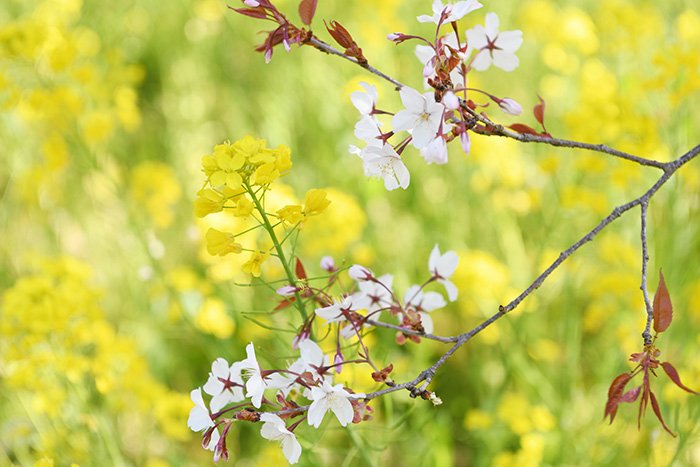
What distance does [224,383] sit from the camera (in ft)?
3.18

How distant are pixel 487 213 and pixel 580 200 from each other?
2.09 feet

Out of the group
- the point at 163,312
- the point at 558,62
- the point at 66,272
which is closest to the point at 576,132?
the point at 558,62

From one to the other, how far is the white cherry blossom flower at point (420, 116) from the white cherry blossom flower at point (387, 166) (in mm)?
66

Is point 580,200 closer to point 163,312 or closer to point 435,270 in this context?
point 435,270

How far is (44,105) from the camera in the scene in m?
2.04

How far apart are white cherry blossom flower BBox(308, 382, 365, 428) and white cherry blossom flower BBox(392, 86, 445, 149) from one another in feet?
0.97

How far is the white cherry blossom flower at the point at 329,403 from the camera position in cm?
85

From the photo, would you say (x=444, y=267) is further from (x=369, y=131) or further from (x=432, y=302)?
(x=369, y=131)

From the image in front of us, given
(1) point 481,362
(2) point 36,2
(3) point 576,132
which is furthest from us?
(2) point 36,2

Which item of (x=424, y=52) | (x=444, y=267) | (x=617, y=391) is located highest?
(x=424, y=52)

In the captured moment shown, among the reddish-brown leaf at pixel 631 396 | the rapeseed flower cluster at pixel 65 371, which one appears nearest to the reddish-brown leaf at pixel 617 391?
the reddish-brown leaf at pixel 631 396

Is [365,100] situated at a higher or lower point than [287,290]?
higher

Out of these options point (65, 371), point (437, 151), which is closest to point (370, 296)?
point (437, 151)

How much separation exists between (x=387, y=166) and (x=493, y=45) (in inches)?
9.9
